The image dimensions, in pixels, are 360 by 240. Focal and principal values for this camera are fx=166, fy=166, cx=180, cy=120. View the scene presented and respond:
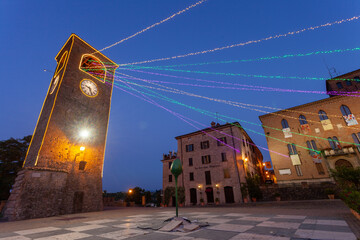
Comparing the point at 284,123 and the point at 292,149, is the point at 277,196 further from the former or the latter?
the point at 284,123

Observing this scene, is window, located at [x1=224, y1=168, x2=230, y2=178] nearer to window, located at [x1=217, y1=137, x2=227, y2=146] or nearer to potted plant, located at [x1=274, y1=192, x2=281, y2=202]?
window, located at [x1=217, y1=137, x2=227, y2=146]

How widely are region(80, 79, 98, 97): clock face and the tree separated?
458 inches

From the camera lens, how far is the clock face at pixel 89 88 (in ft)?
58.2

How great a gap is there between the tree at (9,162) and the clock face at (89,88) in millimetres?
11638

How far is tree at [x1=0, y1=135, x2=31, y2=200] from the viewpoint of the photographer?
Result: 60.0ft

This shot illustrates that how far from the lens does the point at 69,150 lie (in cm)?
1491

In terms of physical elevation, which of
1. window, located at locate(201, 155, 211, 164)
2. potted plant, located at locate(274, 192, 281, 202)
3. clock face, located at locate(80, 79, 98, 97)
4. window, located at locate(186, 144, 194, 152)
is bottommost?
potted plant, located at locate(274, 192, 281, 202)

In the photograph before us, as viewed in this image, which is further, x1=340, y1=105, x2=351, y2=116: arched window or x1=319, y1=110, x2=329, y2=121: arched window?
x1=319, y1=110, x2=329, y2=121: arched window

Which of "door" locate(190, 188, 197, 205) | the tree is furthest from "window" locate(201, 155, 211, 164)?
the tree

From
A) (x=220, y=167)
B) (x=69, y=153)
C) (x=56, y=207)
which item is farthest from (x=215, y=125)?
(x=56, y=207)

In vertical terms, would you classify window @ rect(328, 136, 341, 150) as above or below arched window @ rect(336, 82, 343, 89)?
below

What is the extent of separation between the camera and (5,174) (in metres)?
19.2

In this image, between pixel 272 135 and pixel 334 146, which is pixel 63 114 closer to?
pixel 272 135

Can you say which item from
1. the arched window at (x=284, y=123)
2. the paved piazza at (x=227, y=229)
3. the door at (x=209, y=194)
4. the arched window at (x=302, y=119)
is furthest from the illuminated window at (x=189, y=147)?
the paved piazza at (x=227, y=229)
